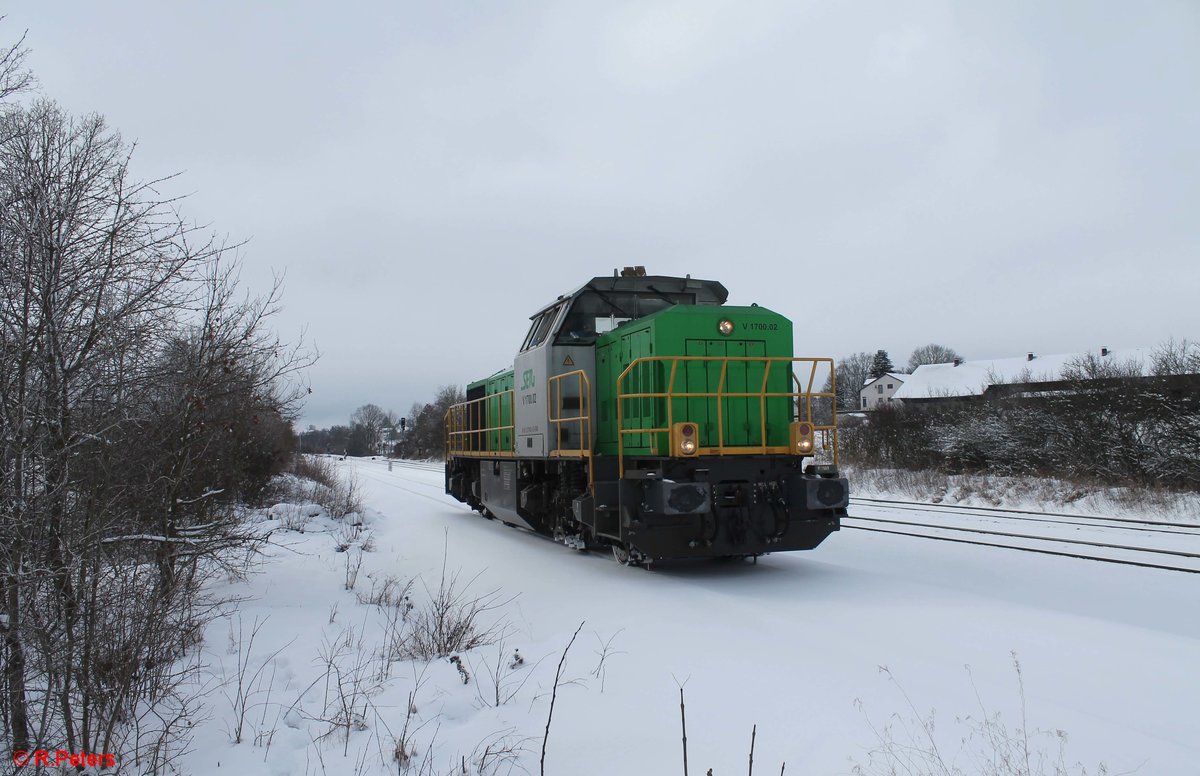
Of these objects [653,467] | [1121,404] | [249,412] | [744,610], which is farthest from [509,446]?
[1121,404]

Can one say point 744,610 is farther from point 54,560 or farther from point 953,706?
point 54,560

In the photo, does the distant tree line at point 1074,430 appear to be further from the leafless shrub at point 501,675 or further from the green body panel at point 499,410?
the leafless shrub at point 501,675

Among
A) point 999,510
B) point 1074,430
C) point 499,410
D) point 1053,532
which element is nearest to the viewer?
point 1053,532

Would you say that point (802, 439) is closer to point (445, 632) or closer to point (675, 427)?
point (675, 427)

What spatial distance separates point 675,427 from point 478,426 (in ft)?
→ 24.4

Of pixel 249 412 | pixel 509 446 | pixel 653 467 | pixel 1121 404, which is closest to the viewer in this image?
pixel 249 412

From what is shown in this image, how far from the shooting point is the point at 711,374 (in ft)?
27.7

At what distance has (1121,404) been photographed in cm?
1689

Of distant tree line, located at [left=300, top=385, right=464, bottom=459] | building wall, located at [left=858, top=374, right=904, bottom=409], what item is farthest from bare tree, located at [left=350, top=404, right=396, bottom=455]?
building wall, located at [left=858, top=374, right=904, bottom=409]

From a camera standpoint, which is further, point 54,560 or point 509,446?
point 509,446

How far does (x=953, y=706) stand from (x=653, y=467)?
4.19 metres

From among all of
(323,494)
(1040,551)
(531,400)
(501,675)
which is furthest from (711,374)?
(323,494)

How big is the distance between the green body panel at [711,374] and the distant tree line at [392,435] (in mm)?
34420

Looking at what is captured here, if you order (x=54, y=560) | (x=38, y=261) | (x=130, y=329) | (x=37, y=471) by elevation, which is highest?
(x=38, y=261)
